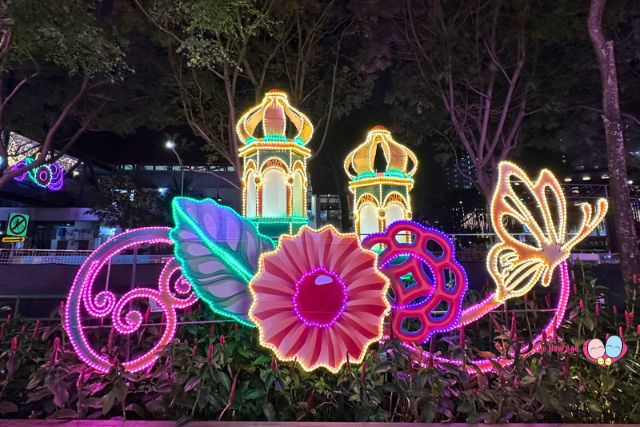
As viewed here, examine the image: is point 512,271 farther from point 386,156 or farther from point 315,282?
point 386,156

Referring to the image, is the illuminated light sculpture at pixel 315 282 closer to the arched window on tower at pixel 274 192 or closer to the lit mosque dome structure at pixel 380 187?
the arched window on tower at pixel 274 192

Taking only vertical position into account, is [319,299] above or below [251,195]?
below

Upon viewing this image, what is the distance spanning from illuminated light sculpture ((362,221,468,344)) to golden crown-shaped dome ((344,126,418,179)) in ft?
20.3

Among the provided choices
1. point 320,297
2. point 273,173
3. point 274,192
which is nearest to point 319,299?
point 320,297

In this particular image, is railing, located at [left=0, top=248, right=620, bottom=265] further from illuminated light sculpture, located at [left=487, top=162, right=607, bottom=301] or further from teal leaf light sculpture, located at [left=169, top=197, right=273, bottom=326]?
illuminated light sculpture, located at [left=487, top=162, right=607, bottom=301]

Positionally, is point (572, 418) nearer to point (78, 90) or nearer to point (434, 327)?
point (434, 327)

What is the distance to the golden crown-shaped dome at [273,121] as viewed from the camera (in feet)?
33.6

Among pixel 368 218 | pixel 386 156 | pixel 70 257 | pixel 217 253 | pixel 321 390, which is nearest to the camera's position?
pixel 321 390

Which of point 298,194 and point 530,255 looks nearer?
point 530,255

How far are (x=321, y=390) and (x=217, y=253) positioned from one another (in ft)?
6.89

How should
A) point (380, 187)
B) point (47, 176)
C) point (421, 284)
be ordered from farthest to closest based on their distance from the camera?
1. point (47, 176)
2. point (380, 187)
3. point (421, 284)

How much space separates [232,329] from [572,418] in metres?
4.50

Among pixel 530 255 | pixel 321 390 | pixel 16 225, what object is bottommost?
pixel 321 390

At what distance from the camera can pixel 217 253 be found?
4961 millimetres
